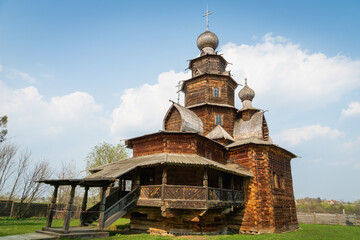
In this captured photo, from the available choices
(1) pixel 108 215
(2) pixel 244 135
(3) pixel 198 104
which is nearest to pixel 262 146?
(2) pixel 244 135

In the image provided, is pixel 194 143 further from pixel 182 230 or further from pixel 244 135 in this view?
pixel 244 135

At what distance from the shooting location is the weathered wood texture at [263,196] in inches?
619

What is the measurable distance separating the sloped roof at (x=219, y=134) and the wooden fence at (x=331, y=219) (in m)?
13.8

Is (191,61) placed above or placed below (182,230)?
above

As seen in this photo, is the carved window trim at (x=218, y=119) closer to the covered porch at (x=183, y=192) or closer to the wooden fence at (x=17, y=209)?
the covered porch at (x=183, y=192)

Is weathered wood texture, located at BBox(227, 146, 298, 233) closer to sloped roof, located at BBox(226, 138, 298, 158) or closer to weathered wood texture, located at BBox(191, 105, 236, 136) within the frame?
sloped roof, located at BBox(226, 138, 298, 158)

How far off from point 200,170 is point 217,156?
287cm

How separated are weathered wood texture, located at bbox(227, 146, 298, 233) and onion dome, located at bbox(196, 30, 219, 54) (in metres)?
10.8

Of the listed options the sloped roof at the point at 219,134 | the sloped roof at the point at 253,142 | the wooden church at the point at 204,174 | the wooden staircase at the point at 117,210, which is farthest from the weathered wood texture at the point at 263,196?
the wooden staircase at the point at 117,210

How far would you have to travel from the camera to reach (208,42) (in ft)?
77.9

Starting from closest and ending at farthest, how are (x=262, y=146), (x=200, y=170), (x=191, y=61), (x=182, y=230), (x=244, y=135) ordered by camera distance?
1. (x=182, y=230)
2. (x=200, y=170)
3. (x=262, y=146)
4. (x=244, y=135)
5. (x=191, y=61)

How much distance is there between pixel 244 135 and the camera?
20.0 meters

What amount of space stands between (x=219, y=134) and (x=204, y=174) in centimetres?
667

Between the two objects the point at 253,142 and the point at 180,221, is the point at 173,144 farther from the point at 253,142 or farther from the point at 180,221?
the point at 253,142
